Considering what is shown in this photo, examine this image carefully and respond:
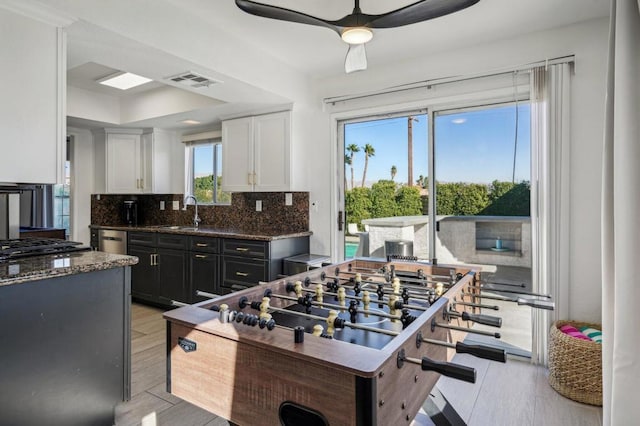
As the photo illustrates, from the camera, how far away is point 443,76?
10.7 feet

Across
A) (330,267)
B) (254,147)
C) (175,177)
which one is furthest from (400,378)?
(175,177)

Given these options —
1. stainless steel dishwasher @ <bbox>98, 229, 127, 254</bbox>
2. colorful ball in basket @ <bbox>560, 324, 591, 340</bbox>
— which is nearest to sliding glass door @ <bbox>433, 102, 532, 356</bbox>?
colorful ball in basket @ <bbox>560, 324, 591, 340</bbox>

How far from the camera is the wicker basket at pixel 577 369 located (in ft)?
7.66

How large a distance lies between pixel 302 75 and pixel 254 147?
0.91 metres

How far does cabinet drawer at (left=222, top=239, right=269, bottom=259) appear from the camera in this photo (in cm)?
353

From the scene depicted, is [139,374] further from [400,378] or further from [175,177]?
[175,177]

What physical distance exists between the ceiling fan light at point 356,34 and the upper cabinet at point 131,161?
3.68 m

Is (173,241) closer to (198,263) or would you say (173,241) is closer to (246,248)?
(198,263)

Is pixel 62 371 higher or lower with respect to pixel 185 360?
lower

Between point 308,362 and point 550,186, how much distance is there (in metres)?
2.56

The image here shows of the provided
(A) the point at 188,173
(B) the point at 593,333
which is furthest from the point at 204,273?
(B) the point at 593,333

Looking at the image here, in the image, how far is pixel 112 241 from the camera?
4742 millimetres

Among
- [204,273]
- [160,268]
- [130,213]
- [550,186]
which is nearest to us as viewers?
[550,186]

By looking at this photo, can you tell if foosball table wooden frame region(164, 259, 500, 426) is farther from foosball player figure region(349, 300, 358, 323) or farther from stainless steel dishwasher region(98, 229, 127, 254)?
stainless steel dishwasher region(98, 229, 127, 254)
